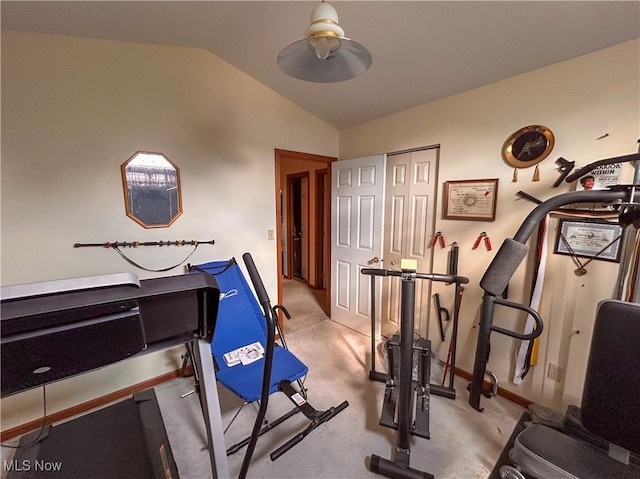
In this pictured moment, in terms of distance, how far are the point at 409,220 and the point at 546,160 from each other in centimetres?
107

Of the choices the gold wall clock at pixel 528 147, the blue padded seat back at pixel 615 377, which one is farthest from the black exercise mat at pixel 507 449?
the gold wall clock at pixel 528 147

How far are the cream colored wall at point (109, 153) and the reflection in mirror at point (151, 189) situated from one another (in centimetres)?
5

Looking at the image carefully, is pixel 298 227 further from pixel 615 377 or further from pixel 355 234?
pixel 615 377

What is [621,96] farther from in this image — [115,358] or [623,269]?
[115,358]

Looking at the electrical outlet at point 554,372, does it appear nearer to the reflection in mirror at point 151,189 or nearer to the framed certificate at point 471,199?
the framed certificate at point 471,199

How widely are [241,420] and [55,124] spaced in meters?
2.25

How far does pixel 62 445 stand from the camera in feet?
4.30

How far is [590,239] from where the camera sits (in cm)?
158

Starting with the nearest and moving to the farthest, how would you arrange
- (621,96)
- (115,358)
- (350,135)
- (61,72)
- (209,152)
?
(115,358), (621,96), (61,72), (209,152), (350,135)

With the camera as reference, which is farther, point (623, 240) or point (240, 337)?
point (240, 337)

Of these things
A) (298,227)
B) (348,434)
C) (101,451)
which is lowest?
(348,434)

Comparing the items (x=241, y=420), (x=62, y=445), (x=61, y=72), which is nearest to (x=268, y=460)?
(x=241, y=420)

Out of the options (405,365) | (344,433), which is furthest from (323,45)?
(344,433)
